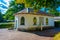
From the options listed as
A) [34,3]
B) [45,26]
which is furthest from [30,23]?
[34,3]

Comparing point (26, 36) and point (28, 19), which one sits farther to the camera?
point (28, 19)

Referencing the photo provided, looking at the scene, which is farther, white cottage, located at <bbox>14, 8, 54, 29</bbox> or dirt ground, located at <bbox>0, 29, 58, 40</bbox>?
white cottage, located at <bbox>14, 8, 54, 29</bbox>

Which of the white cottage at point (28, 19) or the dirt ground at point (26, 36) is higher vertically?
the white cottage at point (28, 19)

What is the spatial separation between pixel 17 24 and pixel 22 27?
4.93 ft

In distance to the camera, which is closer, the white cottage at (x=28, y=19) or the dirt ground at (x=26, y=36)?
the dirt ground at (x=26, y=36)

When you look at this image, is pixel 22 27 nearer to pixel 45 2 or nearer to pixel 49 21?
pixel 49 21

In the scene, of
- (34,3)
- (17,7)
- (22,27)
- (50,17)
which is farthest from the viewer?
(17,7)

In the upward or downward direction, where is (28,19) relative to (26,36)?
upward

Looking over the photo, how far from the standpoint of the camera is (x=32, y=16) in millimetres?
32062

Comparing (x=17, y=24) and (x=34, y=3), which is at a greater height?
(x=34, y=3)

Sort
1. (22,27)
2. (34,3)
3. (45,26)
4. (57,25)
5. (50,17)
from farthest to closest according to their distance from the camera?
(57,25) < (50,17) < (45,26) < (22,27) < (34,3)

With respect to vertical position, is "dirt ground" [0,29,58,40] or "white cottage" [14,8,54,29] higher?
"white cottage" [14,8,54,29]

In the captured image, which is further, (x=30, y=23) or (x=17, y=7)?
(x=17, y=7)

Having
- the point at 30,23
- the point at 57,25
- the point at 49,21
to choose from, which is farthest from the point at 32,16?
the point at 57,25
